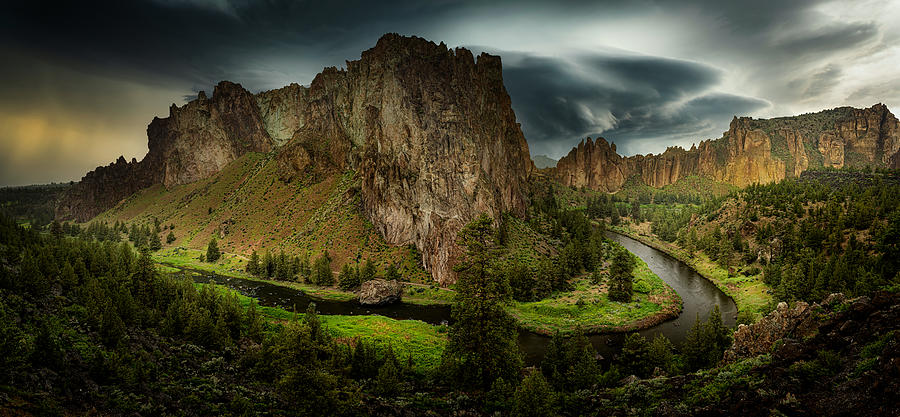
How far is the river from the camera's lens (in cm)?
4488

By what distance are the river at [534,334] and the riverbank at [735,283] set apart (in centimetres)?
139

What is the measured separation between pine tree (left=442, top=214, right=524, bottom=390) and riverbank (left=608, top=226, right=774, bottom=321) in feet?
123

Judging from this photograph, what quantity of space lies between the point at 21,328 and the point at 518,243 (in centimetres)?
7129

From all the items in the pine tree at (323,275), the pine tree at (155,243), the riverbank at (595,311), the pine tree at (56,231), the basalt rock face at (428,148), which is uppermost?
the basalt rock face at (428,148)

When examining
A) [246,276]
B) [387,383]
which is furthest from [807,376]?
[246,276]

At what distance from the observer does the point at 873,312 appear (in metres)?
16.6

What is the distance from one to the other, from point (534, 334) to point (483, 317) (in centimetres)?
2874

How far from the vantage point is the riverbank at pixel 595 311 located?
159ft

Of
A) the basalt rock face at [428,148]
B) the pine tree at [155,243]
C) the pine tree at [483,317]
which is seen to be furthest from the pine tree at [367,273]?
the pine tree at [155,243]

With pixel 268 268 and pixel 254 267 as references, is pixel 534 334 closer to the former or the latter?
pixel 268 268

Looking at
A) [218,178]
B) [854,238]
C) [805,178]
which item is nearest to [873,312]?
[854,238]

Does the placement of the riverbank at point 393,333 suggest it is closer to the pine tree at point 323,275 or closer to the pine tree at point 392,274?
the pine tree at point 323,275

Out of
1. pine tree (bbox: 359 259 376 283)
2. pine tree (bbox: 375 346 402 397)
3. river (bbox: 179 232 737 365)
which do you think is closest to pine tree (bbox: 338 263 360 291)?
pine tree (bbox: 359 259 376 283)

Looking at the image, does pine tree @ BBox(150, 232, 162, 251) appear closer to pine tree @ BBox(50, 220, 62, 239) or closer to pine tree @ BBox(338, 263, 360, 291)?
pine tree @ BBox(50, 220, 62, 239)
